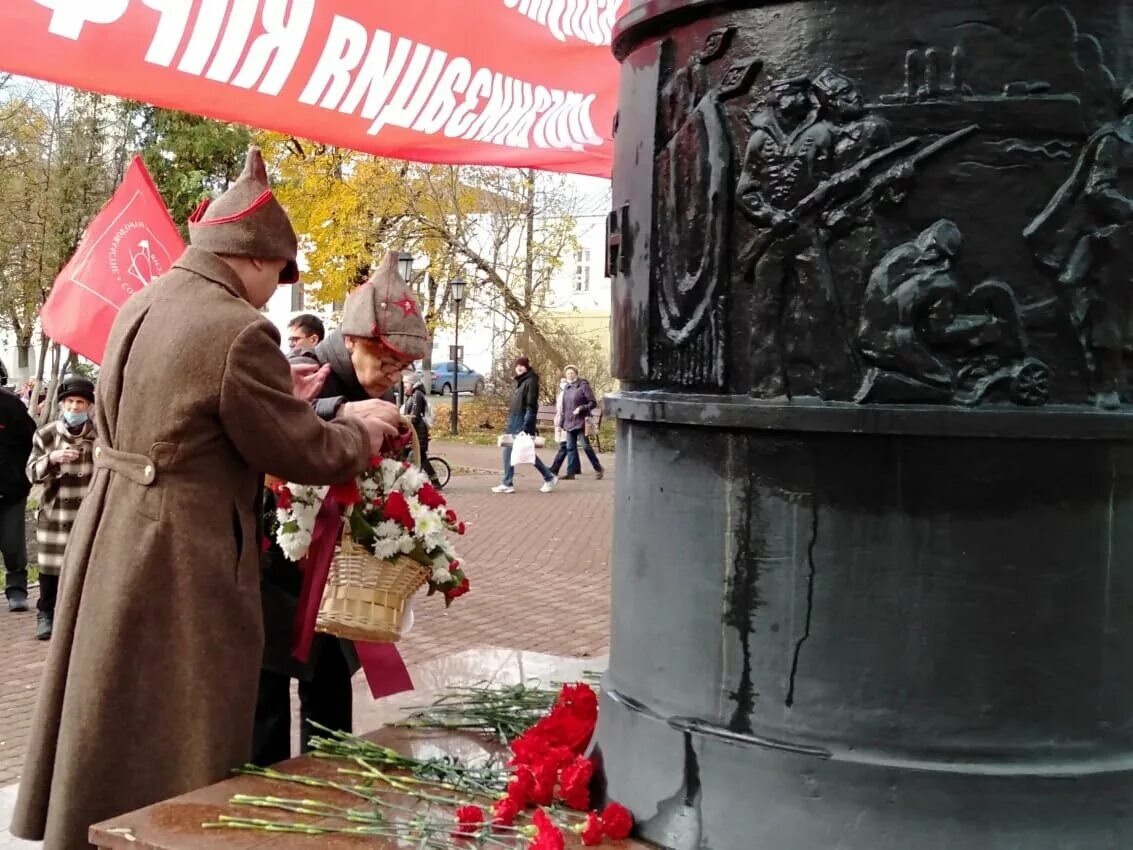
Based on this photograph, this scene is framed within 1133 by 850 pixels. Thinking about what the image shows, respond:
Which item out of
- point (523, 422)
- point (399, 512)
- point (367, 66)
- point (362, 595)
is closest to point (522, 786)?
point (362, 595)

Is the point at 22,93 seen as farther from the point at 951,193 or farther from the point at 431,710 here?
the point at 951,193

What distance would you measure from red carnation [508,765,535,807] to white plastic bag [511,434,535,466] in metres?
14.2

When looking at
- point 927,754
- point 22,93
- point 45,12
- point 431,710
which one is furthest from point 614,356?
point 22,93

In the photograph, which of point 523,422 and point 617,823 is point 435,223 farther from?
point 617,823

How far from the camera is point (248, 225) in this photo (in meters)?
3.29

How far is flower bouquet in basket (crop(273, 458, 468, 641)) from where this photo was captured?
3.32 m

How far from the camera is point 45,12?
3006mm

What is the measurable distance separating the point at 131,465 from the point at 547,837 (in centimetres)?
149

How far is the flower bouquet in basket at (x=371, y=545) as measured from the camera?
3.32m

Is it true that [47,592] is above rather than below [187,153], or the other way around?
below

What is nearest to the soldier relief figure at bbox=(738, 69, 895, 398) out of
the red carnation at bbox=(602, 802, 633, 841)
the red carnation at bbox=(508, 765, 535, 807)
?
the red carnation at bbox=(602, 802, 633, 841)

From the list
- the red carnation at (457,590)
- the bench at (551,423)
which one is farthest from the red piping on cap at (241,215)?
the bench at (551,423)

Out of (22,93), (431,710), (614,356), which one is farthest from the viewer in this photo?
(22,93)

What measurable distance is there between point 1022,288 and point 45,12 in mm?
2436
